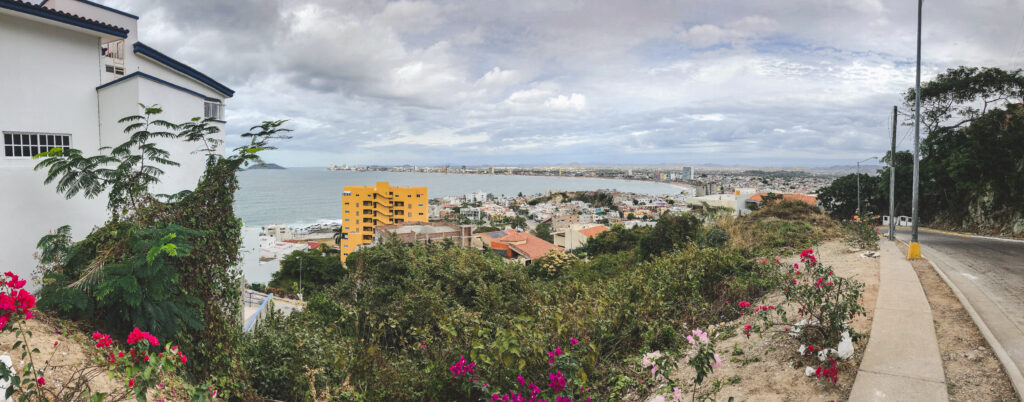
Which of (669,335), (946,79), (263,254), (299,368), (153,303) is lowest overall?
(263,254)

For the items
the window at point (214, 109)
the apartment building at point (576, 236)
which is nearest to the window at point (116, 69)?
the window at point (214, 109)

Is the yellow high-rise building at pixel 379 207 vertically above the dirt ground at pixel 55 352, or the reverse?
the dirt ground at pixel 55 352

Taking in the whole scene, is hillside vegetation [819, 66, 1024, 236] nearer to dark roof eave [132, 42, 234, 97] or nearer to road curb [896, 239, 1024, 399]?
road curb [896, 239, 1024, 399]

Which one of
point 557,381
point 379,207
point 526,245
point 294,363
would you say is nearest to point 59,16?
point 294,363

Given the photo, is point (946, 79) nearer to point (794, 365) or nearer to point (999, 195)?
point (999, 195)

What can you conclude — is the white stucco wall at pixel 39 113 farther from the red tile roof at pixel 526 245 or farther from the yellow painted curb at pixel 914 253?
the red tile roof at pixel 526 245

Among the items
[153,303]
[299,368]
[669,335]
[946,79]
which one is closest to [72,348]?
[153,303]
